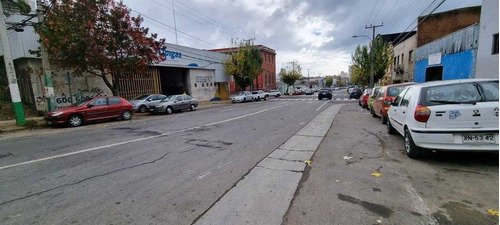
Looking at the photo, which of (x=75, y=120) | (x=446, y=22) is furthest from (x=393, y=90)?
(x=446, y=22)

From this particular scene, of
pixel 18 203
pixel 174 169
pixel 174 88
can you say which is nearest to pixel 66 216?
pixel 18 203

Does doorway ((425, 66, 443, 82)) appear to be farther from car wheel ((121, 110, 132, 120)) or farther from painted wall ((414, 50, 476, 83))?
car wheel ((121, 110, 132, 120))

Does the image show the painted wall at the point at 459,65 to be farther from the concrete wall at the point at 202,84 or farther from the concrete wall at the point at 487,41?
the concrete wall at the point at 202,84

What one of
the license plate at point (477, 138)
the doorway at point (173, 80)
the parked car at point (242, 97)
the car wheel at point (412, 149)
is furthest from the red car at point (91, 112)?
the parked car at point (242, 97)

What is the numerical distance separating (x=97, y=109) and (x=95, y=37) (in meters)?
4.45

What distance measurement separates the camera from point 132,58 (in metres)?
15.6

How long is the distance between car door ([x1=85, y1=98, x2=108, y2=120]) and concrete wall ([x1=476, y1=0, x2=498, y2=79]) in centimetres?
2076

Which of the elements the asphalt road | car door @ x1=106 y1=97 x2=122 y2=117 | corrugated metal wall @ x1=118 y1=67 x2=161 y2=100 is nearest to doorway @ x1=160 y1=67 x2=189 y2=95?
corrugated metal wall @ x1=118 y1=67 x2=161 y2=100

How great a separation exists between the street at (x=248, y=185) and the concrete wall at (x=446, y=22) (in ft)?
86.9

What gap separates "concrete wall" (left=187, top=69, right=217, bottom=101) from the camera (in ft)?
96.3

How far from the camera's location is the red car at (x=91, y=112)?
36.3ft

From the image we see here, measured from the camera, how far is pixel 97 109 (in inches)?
488

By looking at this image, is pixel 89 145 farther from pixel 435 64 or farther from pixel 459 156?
pixel 435 64

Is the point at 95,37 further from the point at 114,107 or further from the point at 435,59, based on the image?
the point at 435,59
